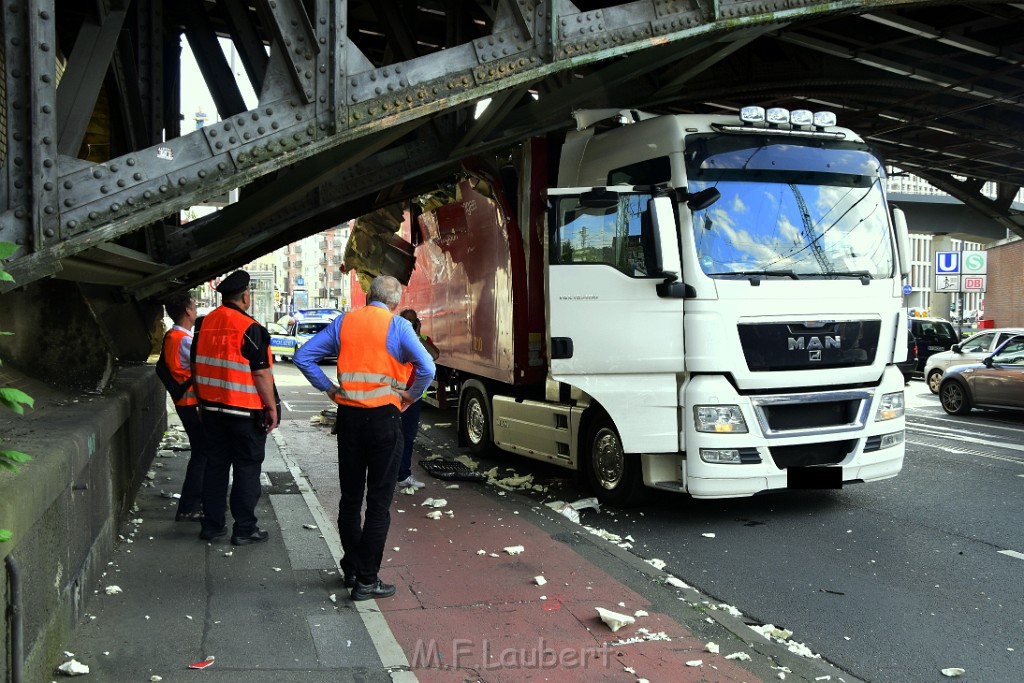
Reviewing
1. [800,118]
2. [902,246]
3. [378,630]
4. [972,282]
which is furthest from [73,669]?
[972,282]

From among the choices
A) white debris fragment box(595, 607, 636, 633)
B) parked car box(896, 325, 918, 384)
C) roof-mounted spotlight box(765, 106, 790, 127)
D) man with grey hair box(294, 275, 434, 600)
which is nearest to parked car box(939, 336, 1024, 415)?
parked car box(896, 325, 918, 384)

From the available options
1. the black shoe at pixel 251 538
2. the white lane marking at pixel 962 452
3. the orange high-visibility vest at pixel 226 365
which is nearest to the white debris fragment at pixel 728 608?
the black shoe at pixel 251 538

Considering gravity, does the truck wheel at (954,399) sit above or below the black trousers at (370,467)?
below

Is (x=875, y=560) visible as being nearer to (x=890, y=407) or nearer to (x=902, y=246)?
(x=890, y=407)

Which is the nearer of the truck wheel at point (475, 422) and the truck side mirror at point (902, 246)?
the truck side mirror at point (902, 246)

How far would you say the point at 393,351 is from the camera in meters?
5.35

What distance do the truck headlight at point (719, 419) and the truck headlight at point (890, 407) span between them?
4.60ft

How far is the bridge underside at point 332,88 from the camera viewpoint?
4.56 m

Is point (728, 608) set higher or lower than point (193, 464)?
lower

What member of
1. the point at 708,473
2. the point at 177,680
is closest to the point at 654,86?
the point at 708,473

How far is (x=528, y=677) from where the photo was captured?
4.30 m

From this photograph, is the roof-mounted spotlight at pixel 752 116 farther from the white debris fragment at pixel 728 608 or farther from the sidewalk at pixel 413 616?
the white debris fragment at pixel 728 608

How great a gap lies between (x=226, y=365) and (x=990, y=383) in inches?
538

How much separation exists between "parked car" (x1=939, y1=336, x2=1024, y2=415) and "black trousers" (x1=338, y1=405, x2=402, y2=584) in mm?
13180
